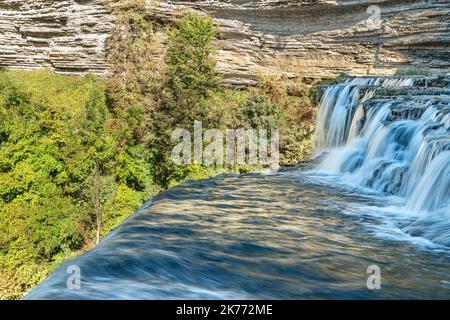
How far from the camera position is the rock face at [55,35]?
2753 centimetres

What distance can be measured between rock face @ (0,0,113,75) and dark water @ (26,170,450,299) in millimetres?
21548

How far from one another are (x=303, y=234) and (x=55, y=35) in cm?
2758

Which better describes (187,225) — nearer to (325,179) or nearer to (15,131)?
(325,179)

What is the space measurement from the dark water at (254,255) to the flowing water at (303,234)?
0.05 feet

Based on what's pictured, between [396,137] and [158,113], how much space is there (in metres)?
13.0

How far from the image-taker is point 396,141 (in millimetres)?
11977

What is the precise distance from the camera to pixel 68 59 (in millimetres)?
28422

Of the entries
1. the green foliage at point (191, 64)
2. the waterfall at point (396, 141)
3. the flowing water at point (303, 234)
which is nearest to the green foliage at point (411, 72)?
the waterfall at point (396, 141)

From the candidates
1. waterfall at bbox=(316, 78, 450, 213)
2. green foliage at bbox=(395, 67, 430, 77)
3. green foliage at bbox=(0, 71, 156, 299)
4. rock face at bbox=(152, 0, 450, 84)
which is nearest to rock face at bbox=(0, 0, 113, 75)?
green foliage at bbox=(0, 71, 156, 299)

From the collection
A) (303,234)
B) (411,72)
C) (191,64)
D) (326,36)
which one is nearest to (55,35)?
(191,64)

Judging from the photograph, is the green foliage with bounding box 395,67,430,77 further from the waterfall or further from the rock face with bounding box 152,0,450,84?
the waterfall

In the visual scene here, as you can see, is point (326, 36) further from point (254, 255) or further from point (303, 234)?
point (254, 255)

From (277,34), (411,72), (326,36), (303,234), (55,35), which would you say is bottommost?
(303,234)
